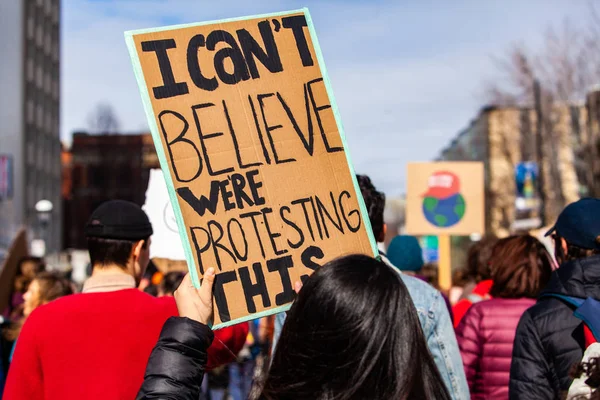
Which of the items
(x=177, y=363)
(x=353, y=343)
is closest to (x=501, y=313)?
(x=177, y=363)

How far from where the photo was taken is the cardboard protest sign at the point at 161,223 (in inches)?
222

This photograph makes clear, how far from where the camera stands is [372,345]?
196cm

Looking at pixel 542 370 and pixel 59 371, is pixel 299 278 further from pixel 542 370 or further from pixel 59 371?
pixel 542 370

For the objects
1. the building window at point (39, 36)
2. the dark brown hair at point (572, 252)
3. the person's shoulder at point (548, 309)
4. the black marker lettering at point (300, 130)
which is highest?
the building window at point (39, 36)

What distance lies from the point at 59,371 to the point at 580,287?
6.62ft

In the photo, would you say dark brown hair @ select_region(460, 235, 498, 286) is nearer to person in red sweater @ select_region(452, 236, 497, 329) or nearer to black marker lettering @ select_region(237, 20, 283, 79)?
person in red sweater @ select_region(452, 236, 497, 329)

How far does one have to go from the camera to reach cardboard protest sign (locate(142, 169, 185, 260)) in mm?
5629

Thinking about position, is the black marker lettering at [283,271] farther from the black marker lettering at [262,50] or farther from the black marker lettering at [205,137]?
the black marker lettering at [262,50]

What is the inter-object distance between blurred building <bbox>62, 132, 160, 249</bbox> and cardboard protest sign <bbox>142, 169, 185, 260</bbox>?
8069 cm

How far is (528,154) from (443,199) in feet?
118

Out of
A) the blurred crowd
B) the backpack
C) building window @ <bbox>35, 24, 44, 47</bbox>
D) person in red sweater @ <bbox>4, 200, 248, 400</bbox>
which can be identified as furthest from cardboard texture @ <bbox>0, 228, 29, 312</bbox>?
building window @ <bbox>35, 24, 44, 47</bbox>

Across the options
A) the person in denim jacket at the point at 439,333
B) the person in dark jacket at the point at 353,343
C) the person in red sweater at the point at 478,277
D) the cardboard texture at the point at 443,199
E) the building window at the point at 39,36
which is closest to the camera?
the person in dark jacket at the point at 353,343

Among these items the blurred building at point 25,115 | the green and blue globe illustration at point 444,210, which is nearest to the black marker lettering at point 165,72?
the green and blue globe illustration at point 444,210

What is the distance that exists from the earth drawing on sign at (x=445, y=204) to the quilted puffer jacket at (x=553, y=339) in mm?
7474
